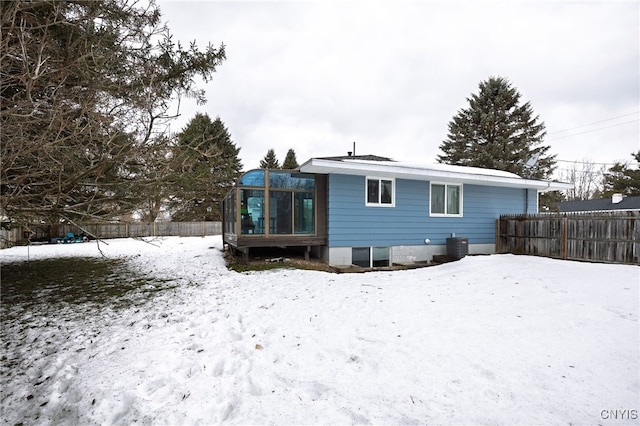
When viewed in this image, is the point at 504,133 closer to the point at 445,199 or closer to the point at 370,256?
the point at 445,199

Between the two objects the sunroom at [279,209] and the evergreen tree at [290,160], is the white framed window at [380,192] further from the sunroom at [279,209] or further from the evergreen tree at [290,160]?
the evergreen tree at [290,160]

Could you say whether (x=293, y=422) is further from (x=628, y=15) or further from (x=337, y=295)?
(x=628, y=15)

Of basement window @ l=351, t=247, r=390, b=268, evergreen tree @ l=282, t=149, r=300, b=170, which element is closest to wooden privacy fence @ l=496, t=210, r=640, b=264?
basement window @ l=351, t=247, r=390, b=268

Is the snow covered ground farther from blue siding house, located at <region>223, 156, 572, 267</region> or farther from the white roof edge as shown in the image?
the white roof edge

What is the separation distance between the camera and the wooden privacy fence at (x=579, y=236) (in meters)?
6.75

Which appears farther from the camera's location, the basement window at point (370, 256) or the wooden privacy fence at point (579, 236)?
the basement window at point (370, 256)

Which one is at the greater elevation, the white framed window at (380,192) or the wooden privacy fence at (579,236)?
the white framed window at (380,192)

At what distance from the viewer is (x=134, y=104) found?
13.7ft

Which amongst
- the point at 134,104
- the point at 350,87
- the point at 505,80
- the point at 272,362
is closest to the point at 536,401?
the point at 272,362

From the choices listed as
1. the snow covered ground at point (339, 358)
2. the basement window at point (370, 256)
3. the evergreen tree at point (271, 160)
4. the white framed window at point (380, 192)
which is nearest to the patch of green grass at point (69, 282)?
the snow covered ground at point (339, 358)

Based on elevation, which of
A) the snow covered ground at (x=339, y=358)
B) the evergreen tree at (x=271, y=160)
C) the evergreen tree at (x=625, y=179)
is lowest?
the snow covered ground at (x=339, y=358)

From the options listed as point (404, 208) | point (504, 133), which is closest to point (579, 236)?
point (404, 208)

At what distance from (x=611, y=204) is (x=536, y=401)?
2438cm

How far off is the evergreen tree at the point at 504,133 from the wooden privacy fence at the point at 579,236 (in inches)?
635
